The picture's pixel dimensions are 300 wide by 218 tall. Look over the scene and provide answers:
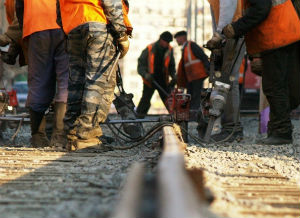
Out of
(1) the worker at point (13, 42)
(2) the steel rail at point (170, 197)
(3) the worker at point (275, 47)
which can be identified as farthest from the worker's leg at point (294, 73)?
(2) the steel rail at point (170, 197)

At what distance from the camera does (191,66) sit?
35.6 feet

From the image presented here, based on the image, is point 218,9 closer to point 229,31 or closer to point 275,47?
point 229,31

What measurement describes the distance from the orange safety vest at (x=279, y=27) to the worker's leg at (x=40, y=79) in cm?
199

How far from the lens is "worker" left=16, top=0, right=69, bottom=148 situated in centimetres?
557

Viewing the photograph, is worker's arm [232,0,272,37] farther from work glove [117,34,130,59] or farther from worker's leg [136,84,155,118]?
worker's leg [136,84,155,118]

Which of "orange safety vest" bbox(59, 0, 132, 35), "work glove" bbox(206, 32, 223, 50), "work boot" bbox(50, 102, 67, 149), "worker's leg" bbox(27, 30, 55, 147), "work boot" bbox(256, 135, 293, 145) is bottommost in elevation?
"work boot" bbox(256, 135, 293, 145)

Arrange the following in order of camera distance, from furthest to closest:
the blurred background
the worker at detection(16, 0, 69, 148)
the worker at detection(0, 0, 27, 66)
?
the blurred background < the worker at detection(0, 0, 27, 66) < the worker at detection(16, 0, 69, 148)

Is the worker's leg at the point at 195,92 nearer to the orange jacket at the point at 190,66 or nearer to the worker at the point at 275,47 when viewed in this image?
the orange jacket at the point at 190,66

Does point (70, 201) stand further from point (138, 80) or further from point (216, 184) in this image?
point (138, 80)

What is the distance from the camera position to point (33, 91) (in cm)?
564

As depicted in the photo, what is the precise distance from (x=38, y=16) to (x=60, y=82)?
0.64 meters

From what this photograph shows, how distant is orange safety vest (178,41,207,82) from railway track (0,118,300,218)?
6261 mm

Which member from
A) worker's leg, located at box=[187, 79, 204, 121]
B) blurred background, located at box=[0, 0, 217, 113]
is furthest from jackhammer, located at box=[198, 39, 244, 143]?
blurred background, located at box=[0, 0, 217, 113]

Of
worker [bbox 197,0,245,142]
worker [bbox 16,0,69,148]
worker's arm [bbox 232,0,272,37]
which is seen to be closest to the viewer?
worker's arm [bbox 232,0,272,37]
